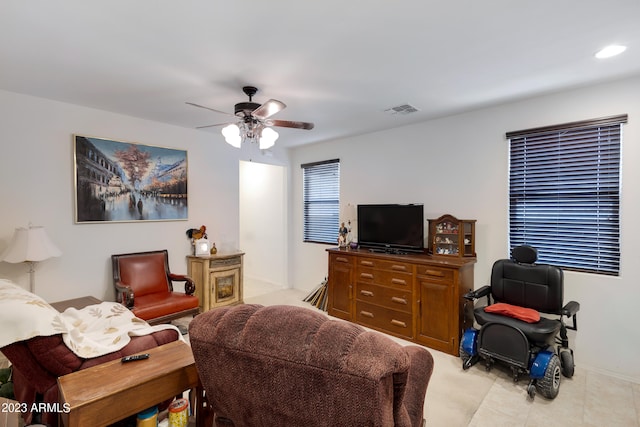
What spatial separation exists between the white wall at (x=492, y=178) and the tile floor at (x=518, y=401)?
13.5 inches

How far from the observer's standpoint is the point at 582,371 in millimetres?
2818

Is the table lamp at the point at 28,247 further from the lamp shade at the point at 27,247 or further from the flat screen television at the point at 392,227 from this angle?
the flat screen television at the point at 392,227

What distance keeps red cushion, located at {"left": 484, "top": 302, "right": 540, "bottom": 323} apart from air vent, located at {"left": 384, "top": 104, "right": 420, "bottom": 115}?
219 cm

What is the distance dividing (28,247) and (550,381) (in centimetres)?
453

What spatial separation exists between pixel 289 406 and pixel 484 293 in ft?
8.74

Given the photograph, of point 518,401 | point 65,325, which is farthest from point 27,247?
point 518,401

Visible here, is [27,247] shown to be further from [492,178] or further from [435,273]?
[492,178]

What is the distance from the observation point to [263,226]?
6.24 meters

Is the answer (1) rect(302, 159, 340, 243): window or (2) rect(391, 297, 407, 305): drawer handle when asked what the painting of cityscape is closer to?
(1) rect(302, 159, 340, 243): window

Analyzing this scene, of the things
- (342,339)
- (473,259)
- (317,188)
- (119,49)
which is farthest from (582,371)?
(119,49)

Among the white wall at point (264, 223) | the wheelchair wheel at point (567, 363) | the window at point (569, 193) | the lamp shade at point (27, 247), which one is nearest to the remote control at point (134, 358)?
the lamp shade at point (27, 247)

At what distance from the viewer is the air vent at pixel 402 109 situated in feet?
11.0

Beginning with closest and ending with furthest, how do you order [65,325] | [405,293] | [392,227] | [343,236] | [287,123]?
[65,325], [287,123], [405,293], [392,227], [343,236]

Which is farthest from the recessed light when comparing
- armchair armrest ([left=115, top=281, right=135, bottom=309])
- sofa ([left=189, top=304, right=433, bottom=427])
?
armchair armrest ([left=115, top=281, right=135, bottom=309])
